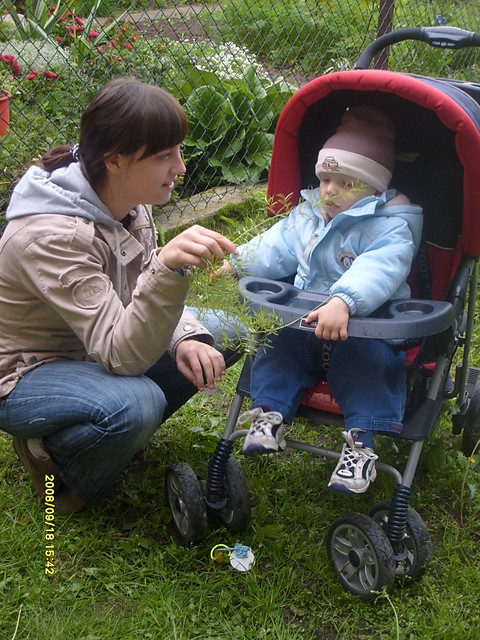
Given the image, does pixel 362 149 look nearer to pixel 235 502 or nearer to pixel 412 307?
pixel 412 307

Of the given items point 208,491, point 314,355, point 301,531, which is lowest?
point 301,531

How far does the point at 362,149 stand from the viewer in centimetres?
238

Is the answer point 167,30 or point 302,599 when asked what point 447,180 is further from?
point 167,30

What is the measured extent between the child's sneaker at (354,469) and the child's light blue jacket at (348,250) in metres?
0.38

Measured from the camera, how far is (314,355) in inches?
94.0

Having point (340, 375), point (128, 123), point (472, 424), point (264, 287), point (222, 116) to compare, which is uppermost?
point (128, 123)

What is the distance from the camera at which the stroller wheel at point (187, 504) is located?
7.74ft

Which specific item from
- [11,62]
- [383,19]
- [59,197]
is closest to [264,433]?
[59,197]

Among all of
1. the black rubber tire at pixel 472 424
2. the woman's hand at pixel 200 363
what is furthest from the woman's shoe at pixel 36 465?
the black rubber tire at pixel 472 424

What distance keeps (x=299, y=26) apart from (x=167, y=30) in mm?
A: 1358

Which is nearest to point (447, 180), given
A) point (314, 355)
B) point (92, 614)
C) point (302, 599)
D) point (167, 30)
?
point (314, 355)

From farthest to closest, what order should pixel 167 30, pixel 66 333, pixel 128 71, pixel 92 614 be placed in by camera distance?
pixel 167 30 → pixel 128 71 → pixel 66 333 → pixel 92 614

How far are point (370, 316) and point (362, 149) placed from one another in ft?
1.72

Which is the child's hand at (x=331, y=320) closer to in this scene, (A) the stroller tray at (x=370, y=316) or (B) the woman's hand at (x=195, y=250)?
(A) the stroller tray at (x=370, y=316)
